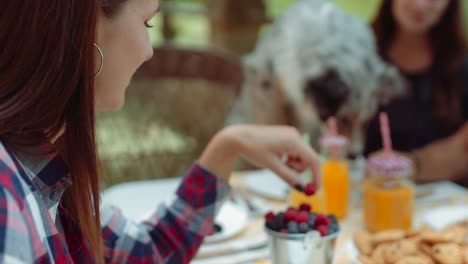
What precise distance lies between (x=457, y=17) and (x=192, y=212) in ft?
3.86

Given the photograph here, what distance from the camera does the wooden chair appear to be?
1.92m

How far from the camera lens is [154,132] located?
2.12 meters

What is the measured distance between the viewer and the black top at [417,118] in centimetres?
178

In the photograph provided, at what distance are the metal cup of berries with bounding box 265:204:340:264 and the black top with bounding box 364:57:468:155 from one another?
3.20 feet

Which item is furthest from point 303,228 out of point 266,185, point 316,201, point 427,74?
point 427,74

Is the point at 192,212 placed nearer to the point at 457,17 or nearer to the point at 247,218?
the point at 247,218

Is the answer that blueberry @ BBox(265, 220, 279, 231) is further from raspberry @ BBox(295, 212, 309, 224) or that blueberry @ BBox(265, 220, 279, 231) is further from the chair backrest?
the chair backrest

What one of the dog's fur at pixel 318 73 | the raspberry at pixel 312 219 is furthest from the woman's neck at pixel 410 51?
the raspberry at pixel 312 219

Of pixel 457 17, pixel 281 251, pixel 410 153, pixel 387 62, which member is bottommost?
pixel 410 153

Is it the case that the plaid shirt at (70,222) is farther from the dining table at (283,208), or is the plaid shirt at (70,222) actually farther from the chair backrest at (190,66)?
the chair backrest at (190,66)

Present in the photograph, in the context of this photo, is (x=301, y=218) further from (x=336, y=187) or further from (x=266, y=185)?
(x=266, y=185)

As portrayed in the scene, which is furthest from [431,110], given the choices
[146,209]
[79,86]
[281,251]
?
[79,86]

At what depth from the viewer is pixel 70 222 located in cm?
72

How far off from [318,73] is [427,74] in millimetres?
441
